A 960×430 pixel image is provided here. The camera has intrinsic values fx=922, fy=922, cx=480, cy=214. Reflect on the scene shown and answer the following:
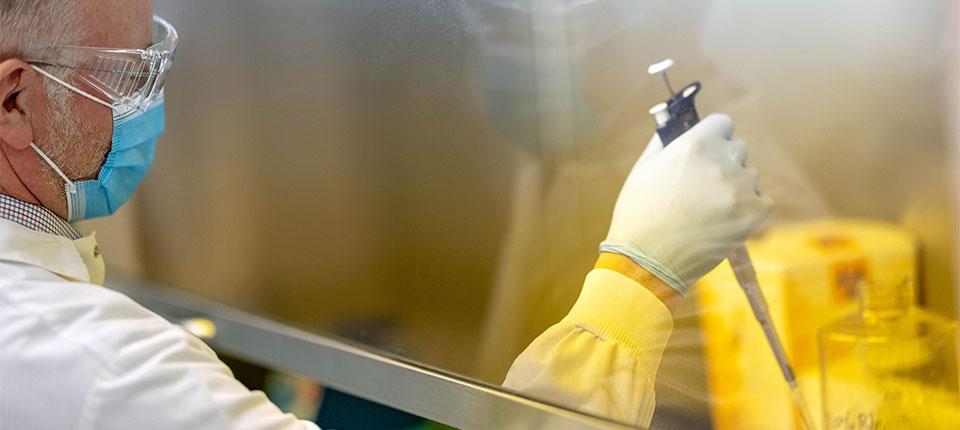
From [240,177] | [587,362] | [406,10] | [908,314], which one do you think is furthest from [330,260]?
[908,314]

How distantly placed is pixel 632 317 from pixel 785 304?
141 mm

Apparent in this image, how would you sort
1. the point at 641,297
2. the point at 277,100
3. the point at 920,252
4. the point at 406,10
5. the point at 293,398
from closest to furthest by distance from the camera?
1. the point at 920,252
2. the point at 641,297
3. the point at 406,10
4. the point at 277,100
5. the point at 293,398

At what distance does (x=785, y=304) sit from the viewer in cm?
85

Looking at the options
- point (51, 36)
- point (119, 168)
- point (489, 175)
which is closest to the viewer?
point (51, 36)

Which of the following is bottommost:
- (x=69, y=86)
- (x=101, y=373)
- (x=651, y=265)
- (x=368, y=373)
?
(x=368, y=373)

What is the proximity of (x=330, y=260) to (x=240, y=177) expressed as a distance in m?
0.25

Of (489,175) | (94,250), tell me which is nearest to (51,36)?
(94,250)

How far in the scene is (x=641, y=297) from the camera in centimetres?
88

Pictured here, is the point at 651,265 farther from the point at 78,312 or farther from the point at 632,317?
the point at 78,312

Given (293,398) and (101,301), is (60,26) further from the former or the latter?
(293,398)

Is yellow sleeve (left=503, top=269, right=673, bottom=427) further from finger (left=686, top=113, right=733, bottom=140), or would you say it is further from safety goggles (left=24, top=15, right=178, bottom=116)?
safety goggles (left=24, top=15, right=178, bottom=116)

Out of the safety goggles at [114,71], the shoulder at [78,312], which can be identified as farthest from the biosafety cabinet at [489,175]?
the shoulder at [78,312]

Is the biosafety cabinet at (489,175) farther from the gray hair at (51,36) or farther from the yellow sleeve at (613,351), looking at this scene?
the gray hair at (51,36)

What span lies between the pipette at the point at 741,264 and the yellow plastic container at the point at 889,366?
0.03 meters
